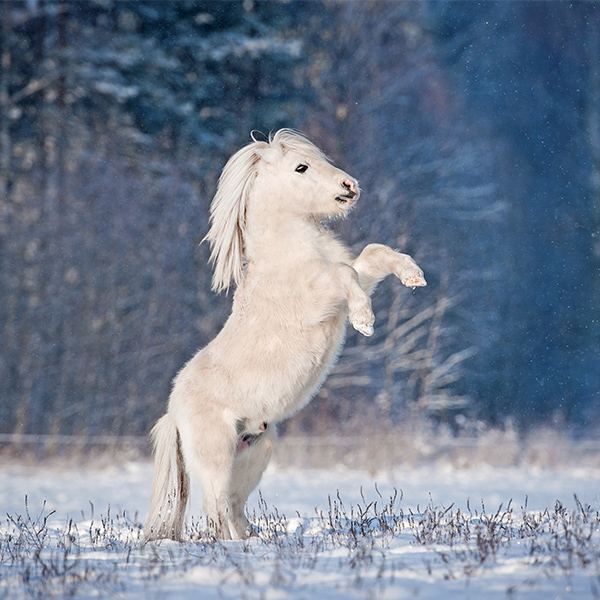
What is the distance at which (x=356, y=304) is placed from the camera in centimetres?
491

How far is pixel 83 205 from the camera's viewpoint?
1617 centimetres

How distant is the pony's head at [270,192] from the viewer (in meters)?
5.62

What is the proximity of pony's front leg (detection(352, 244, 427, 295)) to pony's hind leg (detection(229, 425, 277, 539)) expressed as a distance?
52.3 inches

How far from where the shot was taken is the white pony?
17.3 feet

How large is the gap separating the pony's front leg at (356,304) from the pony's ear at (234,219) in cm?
108

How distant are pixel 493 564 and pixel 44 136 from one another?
16940 mm

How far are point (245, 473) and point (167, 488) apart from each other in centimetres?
59

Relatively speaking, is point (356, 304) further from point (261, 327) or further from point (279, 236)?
point (279, 236)

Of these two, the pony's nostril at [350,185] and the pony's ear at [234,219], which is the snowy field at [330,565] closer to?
the pony's ear at [234,219]

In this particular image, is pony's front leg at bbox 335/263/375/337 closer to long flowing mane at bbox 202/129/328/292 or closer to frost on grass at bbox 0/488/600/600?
long flowing mane at bbox 202/129/328/292

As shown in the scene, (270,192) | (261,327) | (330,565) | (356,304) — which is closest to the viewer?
(330,565)

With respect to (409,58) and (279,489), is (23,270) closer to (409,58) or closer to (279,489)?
(279,489)

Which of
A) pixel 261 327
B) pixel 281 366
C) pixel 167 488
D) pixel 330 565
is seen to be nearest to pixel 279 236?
pixel 261 327

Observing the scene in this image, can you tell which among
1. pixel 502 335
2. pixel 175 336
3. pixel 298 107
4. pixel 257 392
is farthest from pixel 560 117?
pixel 257 392
